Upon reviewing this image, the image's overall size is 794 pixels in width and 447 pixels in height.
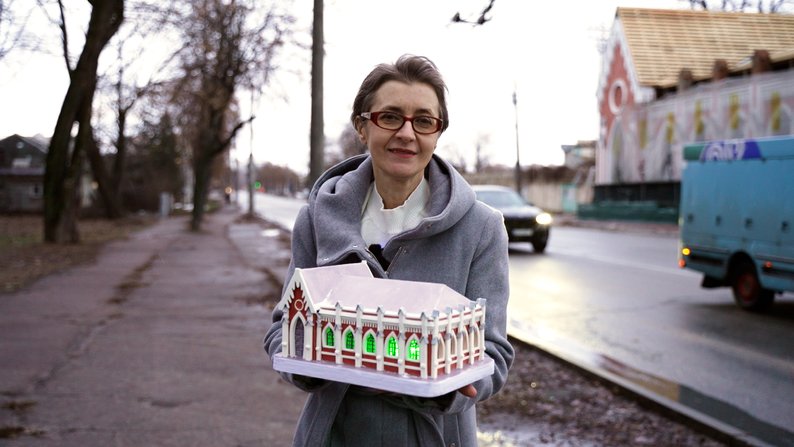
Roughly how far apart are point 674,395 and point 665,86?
3136cm

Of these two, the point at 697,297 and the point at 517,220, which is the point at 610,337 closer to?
the point at 697,297

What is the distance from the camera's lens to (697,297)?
1200 centimetres

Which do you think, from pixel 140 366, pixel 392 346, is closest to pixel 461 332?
pixel 392 346

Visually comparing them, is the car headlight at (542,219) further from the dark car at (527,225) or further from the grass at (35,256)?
the grass at (35,256)

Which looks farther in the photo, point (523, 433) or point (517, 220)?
point (517, 220)

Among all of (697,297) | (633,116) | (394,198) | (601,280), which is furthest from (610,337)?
(633,116)

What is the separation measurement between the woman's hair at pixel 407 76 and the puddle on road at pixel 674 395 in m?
3.80

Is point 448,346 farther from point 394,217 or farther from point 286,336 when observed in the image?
point 394,217

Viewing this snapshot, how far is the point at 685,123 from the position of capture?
108 feet

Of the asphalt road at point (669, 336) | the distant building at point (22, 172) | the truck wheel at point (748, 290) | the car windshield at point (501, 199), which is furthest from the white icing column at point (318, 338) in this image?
the car windshield at point (501, 199)

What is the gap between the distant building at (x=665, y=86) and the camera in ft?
105

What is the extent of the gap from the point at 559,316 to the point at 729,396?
408 centimetres

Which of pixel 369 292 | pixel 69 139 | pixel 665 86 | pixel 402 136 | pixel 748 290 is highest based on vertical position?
pixel 665 86

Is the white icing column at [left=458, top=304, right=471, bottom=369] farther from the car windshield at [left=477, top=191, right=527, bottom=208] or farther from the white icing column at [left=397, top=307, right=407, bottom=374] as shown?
the car windshield at [left=477, top=191, right=527, bottom=208]
